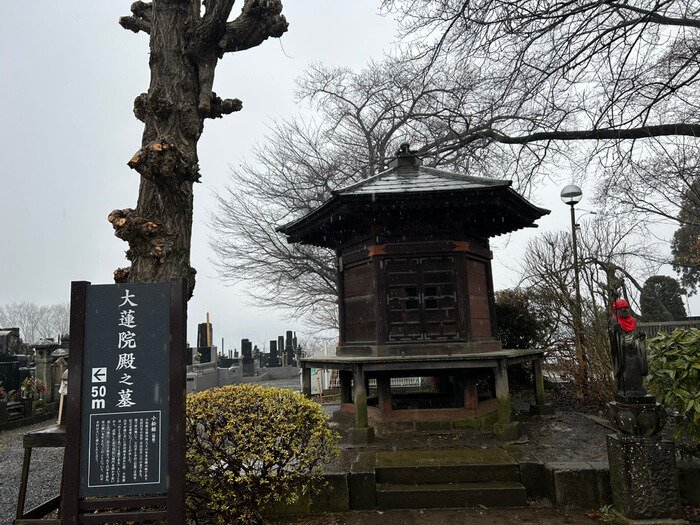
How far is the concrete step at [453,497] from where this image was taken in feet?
17.0

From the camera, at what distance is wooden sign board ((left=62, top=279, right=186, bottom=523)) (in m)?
3.29

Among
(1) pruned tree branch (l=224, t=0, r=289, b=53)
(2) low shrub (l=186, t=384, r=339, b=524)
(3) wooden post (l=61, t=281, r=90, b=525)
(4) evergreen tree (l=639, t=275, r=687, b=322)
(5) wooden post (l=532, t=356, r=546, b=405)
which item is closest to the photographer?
(3) wooden post (l=61, t=281, r=90, b=525)

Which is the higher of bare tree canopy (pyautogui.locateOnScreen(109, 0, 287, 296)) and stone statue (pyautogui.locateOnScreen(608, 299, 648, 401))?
bare tree canopy (pyautogui.locateOnScreen(109, 0, 287, 296))

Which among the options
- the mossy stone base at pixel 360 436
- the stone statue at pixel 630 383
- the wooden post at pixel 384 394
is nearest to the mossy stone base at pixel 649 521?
the stone statue at pixel 630 383

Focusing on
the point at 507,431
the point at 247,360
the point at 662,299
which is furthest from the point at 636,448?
the point at 662,299

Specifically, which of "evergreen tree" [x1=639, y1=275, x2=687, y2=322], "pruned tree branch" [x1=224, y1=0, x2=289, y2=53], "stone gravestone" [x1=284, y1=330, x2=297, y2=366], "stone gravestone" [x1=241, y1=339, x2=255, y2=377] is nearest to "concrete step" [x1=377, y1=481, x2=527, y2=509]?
"pruned tree branch" [x1=224, y1=0, x2=289, y2=53]

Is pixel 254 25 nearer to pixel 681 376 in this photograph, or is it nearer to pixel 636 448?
pixel 681 376

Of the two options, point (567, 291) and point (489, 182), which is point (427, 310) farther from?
point (567, 291)

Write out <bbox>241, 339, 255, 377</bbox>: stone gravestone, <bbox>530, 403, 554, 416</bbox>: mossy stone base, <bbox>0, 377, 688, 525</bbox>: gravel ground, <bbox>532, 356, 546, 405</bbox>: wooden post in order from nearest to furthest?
<bbox>0, 377, 688, 525</bbox>: gravel ground < <bbox>530, 403, 554, 416</bbox>: mossy stone base < <bbox>532, 356, 546, 405</bbox>: wooden post < <bbox>241, 339, 255, 377</bbox>: stone gravestone

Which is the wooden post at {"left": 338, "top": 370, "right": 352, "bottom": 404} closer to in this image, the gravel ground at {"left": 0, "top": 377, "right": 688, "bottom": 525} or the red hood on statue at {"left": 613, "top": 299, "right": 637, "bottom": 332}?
the gravel ground at {"left": 0, "top": 377, "right": 688, "bottom": 525}

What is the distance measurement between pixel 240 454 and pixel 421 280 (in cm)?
437

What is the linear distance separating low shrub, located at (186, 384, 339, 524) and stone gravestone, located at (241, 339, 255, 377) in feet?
71.1

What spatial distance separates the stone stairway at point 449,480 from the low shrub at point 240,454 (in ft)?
4.44

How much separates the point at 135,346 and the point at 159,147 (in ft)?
7.54
